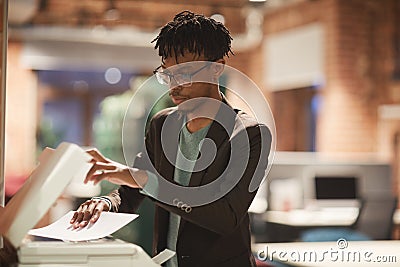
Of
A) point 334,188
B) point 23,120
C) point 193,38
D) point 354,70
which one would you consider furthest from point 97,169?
point 23,120

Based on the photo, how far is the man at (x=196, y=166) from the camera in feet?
3.20

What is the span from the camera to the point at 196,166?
105 cm

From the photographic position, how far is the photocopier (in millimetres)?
851

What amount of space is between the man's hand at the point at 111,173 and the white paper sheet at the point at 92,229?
0.05m

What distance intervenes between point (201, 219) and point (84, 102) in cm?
606

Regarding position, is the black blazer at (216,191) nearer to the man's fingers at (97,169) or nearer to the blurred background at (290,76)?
the man's fingers at (97,169)

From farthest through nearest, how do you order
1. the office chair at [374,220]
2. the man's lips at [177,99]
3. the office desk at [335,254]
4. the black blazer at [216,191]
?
the office chair at [374,220] → the office desk at [335,254] → the man's lips at [177,99] → the black blazer at [216,191]

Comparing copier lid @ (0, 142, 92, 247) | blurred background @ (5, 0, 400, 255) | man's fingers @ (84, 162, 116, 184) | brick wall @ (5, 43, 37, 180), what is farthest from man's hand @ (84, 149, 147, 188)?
brick wall @ (5, 43, 37, 180)

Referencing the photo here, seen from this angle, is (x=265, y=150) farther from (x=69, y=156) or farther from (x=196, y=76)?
(x=69, y=156)

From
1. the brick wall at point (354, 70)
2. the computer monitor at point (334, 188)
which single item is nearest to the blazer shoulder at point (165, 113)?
the computer monitor at point (334, 188)

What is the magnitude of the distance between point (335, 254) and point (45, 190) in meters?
0.85

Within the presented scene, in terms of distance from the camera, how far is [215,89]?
1.07 m

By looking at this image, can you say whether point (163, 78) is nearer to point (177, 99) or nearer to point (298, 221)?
point (177, 99)

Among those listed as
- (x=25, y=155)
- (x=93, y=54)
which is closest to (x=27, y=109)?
(x=25, y=155)
